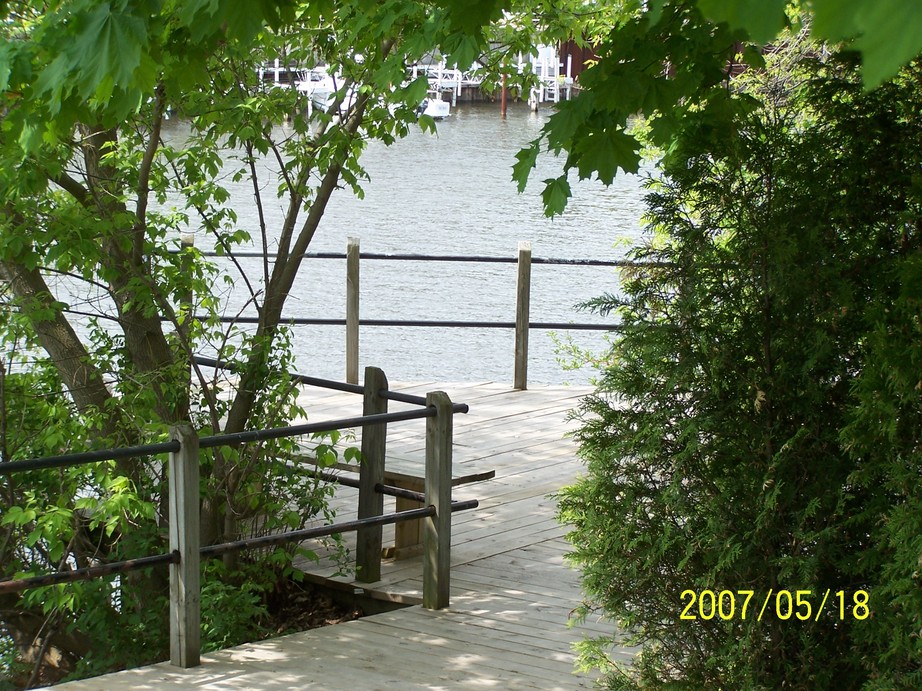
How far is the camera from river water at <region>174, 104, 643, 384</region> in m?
14.5

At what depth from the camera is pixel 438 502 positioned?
5.04m

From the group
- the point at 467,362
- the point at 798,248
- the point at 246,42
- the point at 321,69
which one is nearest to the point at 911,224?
the point at 798,248

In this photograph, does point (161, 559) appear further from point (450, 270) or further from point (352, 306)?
point (450, 270)

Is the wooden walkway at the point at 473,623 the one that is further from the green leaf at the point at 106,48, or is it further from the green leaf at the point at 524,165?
the green leaf at the point at 106,48

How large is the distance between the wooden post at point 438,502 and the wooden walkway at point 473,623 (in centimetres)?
10

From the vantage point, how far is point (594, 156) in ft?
10.5

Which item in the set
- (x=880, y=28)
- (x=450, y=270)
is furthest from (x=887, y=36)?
(x=450, y=270)

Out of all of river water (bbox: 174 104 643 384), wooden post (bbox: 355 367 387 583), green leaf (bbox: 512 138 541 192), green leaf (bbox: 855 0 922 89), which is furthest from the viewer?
river water (bbox: 174 104 643 384)

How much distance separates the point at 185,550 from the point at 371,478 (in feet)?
4.36

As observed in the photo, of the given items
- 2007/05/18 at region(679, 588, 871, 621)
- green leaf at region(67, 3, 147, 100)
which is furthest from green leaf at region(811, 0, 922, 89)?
2007/05/18 at region(679, 588, 871, 621)

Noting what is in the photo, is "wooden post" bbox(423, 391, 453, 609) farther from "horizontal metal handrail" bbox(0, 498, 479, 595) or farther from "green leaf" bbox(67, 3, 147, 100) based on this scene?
"green leaf" bbox(67, 3, 147, 100)

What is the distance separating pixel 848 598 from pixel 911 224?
109cm

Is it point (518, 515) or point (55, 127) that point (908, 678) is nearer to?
point (55, 127)

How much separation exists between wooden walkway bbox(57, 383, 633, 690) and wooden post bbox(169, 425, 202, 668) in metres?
0.10
